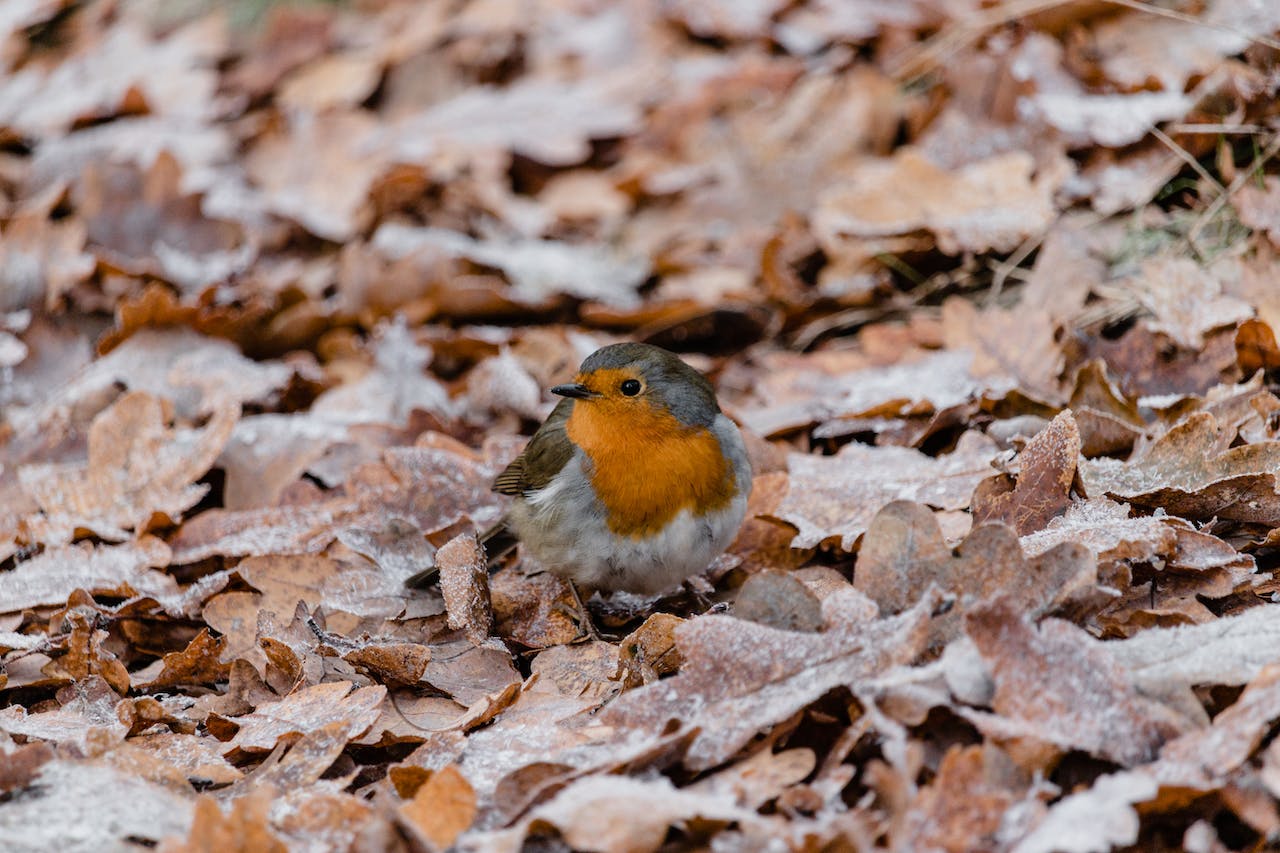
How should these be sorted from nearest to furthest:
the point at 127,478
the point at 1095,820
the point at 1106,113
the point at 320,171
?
the point at 1095,820
the point at 127,478
the point at 1106,113
the point at 320,171

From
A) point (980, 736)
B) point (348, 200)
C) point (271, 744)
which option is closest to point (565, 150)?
point (348, 200)

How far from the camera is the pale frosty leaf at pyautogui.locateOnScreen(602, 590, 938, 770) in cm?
227

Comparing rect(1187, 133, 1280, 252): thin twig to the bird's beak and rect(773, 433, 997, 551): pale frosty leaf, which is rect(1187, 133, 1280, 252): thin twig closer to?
rect(773, 433, 997, 551): pale frosty leaf

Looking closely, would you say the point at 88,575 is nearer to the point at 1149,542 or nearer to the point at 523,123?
the point at 1149,542

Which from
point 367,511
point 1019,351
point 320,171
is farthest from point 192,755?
point 320,171

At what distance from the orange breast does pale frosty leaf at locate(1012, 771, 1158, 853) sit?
1509 mm

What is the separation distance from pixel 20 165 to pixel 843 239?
4.26 meters

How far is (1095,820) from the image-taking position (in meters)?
1.89

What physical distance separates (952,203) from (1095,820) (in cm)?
324

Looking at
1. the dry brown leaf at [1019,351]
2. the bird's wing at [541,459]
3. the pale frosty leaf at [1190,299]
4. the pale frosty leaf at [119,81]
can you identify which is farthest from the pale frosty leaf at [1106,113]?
the pale frosty leaf at [119,81]

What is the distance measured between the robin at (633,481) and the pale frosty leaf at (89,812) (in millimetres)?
1094

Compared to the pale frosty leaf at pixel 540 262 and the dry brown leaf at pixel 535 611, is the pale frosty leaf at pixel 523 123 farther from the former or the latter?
the dry brown leaf at pixel 535 611

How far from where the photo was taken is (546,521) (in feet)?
11.3

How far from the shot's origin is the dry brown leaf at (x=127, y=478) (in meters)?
3.74
